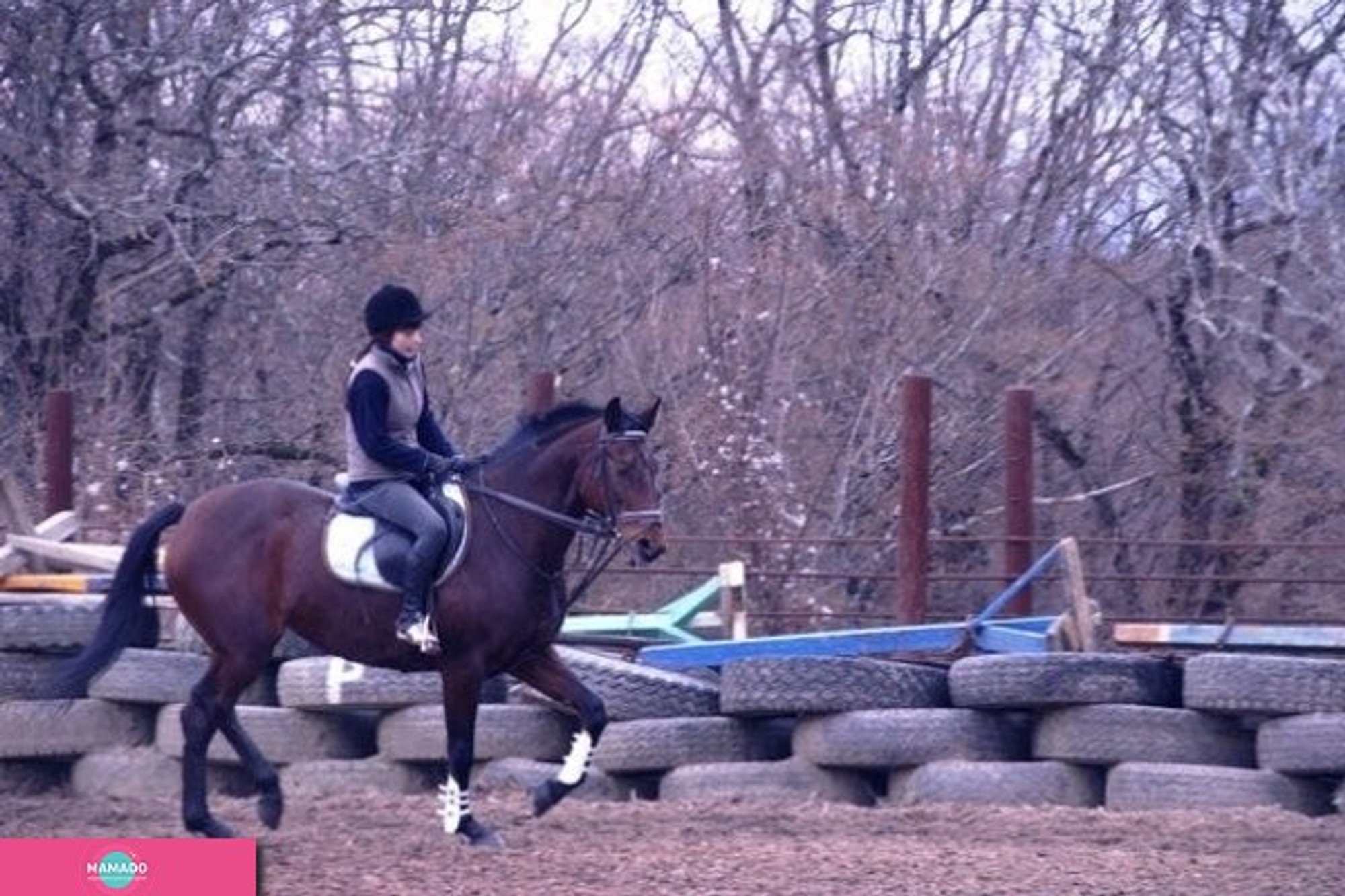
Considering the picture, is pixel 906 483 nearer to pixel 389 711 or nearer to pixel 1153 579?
pixel 1153 579

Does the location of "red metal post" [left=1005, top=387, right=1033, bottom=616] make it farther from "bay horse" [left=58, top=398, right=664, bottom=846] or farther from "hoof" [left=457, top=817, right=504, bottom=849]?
"hoof" [left=457, top=817, right=504, bottom=849]

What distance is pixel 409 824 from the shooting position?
10.7 metres

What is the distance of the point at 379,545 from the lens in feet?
33.3

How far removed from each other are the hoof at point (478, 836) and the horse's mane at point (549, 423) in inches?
71.7

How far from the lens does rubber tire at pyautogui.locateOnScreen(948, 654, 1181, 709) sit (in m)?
11.4

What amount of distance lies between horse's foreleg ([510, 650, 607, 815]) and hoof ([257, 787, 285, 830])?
1.22 metres

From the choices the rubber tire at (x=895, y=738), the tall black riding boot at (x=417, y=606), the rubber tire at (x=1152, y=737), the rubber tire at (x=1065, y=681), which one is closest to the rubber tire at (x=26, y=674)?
the tall black riding boot at (x=417, y=606)

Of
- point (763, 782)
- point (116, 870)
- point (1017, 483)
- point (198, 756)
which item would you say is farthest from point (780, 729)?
point (116, 870)

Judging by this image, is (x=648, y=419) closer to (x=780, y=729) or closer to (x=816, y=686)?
(x=816, y=686)

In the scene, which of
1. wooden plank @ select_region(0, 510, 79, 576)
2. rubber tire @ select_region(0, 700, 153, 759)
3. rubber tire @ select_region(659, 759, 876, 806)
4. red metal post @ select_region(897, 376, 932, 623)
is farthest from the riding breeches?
wooden plank @ select_region(0, 510, 79, 576)

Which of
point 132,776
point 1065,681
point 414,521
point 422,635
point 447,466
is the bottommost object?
point 132,776

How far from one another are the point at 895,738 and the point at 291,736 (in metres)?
3.40

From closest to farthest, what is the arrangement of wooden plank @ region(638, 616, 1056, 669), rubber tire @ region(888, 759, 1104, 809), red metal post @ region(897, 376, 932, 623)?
rubber tire @ region(888, 759, 1104, 809), wooden plank @ region(638, 616, 1056, 669), red metal post @ region(897, 376, 932, 623)

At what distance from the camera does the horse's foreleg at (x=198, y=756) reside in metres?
10.2
